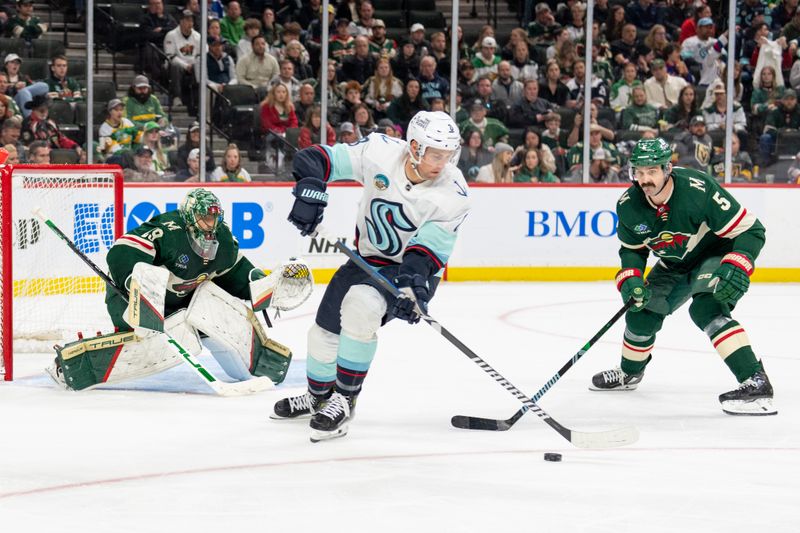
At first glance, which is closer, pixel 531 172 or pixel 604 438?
pixel 604 438

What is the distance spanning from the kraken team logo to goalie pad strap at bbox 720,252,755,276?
43.4 inches

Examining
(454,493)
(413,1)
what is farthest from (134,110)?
(454,493)

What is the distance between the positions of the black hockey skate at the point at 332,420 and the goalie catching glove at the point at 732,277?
133 centimetres

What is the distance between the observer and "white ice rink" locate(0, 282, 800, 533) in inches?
123

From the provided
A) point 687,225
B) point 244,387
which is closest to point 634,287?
point 687,225

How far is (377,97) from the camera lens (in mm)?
8977

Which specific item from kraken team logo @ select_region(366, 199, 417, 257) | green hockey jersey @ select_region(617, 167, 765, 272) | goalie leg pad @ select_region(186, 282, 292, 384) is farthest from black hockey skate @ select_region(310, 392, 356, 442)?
green hockey jersey @ select_region(617, 167, 765, 272)

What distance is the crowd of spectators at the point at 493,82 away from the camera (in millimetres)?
8391

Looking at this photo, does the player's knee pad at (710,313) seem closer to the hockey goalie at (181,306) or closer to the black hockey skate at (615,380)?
the black hockey skate at (615,380)

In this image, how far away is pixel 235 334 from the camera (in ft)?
15.9

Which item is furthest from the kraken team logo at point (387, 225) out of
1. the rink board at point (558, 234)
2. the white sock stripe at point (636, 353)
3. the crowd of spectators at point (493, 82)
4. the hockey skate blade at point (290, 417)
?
the rink board at point (558, 234)

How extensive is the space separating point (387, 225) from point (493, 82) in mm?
5301

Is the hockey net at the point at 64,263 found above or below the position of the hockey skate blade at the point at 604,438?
above

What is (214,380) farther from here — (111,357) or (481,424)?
(481,424)
